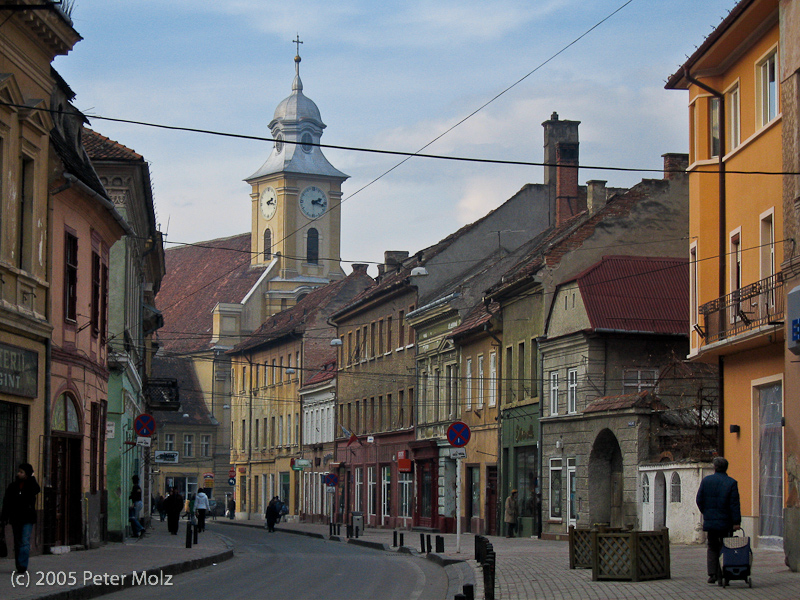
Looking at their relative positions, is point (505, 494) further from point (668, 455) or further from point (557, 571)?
point (557, 571)

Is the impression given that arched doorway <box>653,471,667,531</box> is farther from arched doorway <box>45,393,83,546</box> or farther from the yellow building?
arched doorway <box>45,393,83,546</box>

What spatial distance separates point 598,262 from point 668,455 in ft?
32.2

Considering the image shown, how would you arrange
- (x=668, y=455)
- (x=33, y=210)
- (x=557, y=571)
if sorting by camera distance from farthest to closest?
(x=668, y=455) → (x=33, y=210) → (x=557, y=571)

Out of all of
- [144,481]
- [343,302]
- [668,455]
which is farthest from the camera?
[343,302]

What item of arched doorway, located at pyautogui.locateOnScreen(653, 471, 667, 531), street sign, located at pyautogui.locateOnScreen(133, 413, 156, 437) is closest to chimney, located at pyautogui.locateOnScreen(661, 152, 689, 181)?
arched doorway, located at pyautogui.locateOnScreen(653, 471, 667, 531)

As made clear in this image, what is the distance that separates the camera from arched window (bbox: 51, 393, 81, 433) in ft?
86.9

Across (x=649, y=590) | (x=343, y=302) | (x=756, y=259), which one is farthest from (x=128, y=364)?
(x=343, y=302)

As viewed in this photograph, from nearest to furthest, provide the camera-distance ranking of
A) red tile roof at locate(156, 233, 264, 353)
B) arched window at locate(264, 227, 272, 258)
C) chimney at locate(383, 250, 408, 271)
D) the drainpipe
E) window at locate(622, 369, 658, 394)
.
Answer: the drainpipe < window at locate(622, 369, 658, 394) < chimney at locate(383, 250, 408, 271) < red tile roof at locate(156, 233, 264, 353) < arched window at locate(264, 227, 272, 258)

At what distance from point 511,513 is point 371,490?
2251cm

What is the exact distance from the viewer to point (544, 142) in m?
52.8

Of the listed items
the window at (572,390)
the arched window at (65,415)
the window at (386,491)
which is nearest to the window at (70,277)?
the arched window at (65,415)

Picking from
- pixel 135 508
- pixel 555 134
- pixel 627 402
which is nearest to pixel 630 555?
pixel 627 402

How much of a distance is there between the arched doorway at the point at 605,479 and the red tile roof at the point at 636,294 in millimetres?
3328

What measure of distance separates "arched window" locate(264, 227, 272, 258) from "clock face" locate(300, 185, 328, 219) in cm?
381
